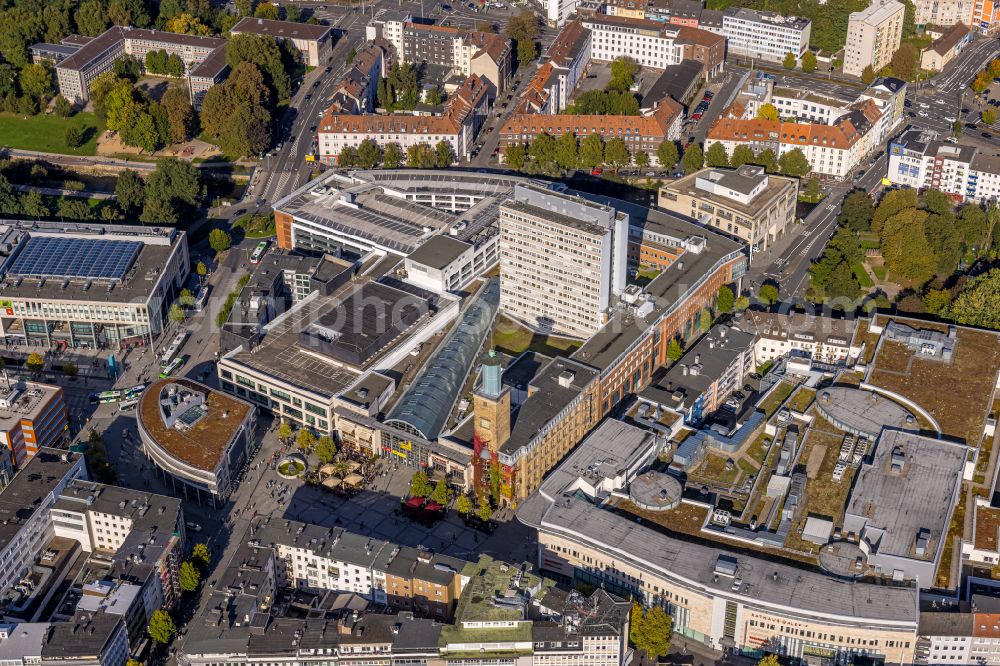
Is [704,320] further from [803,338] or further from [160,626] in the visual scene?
[160,626]

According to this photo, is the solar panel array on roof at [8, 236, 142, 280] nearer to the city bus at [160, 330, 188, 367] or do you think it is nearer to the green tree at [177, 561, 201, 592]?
the city bus at [160, 330, 188, 367]

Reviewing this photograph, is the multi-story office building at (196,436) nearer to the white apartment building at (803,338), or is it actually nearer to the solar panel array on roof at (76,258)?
the solar panel array on roof at (76,258)

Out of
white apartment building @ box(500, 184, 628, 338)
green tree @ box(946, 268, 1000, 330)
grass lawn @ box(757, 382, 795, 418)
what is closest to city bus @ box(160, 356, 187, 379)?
white apartment building @ box(500, 184, 628, 338)

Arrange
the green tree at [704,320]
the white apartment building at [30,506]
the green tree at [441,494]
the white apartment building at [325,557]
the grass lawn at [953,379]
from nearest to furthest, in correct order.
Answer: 1. the white apartment building at [325,557]
2. the white apartment building at [30,506]
3. the green tree at [441,494]
4. the grass lawn at [953,379]
5. the green tree at [704,320]

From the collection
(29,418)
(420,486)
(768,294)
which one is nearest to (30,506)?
(29,418)

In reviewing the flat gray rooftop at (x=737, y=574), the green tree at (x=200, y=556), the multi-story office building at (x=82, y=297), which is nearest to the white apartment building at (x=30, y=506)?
the green tree at (x=200, y=556)
